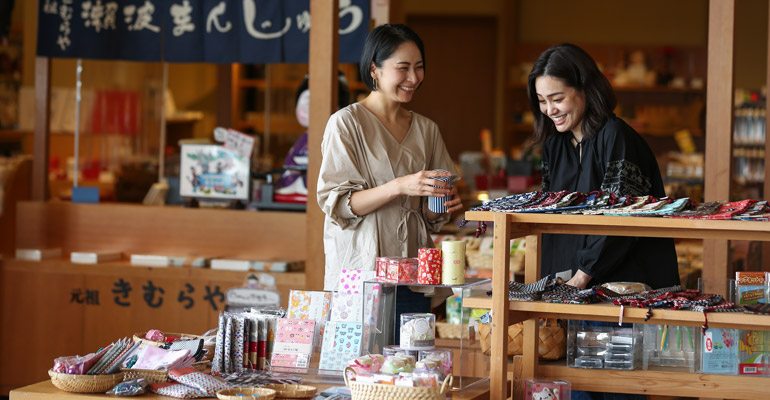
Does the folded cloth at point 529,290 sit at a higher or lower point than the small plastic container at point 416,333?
higher

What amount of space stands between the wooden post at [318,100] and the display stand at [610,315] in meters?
1.51

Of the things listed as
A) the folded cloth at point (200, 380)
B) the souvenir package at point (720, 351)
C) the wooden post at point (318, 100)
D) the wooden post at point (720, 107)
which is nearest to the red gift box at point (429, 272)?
the folded cloth at point (200, 380)

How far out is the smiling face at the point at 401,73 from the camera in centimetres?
302

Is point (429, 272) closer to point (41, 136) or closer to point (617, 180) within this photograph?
point (617, 180)

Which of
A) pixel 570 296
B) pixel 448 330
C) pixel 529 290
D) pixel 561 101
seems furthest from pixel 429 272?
pixel 448 330

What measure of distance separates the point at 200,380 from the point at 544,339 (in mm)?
1009

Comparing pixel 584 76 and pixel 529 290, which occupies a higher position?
pixel 584 76

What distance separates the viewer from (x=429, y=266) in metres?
2.60

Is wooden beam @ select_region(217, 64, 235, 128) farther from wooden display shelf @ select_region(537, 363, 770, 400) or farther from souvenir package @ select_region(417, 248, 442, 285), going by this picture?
wooden display shelf @ select_region(537, 363, 770, 400)

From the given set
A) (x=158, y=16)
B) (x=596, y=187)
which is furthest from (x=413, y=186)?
(x=158, y=16)

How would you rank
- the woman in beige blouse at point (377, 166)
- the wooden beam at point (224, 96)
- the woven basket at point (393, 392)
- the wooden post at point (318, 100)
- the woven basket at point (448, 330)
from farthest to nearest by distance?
the wooden beam at point (224, 96)
the woven basket at point (448, 330)
the wooden post at point (318, 100)
the woman in beige blouse at point (377, 166)
the woven basket at point (393, 392)

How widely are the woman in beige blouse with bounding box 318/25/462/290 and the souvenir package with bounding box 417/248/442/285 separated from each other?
0.35 metres

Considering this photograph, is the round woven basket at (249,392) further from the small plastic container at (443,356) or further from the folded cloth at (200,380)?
the small plastic container at (443,356)

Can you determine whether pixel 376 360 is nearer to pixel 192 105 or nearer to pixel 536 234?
pixel 536 234
